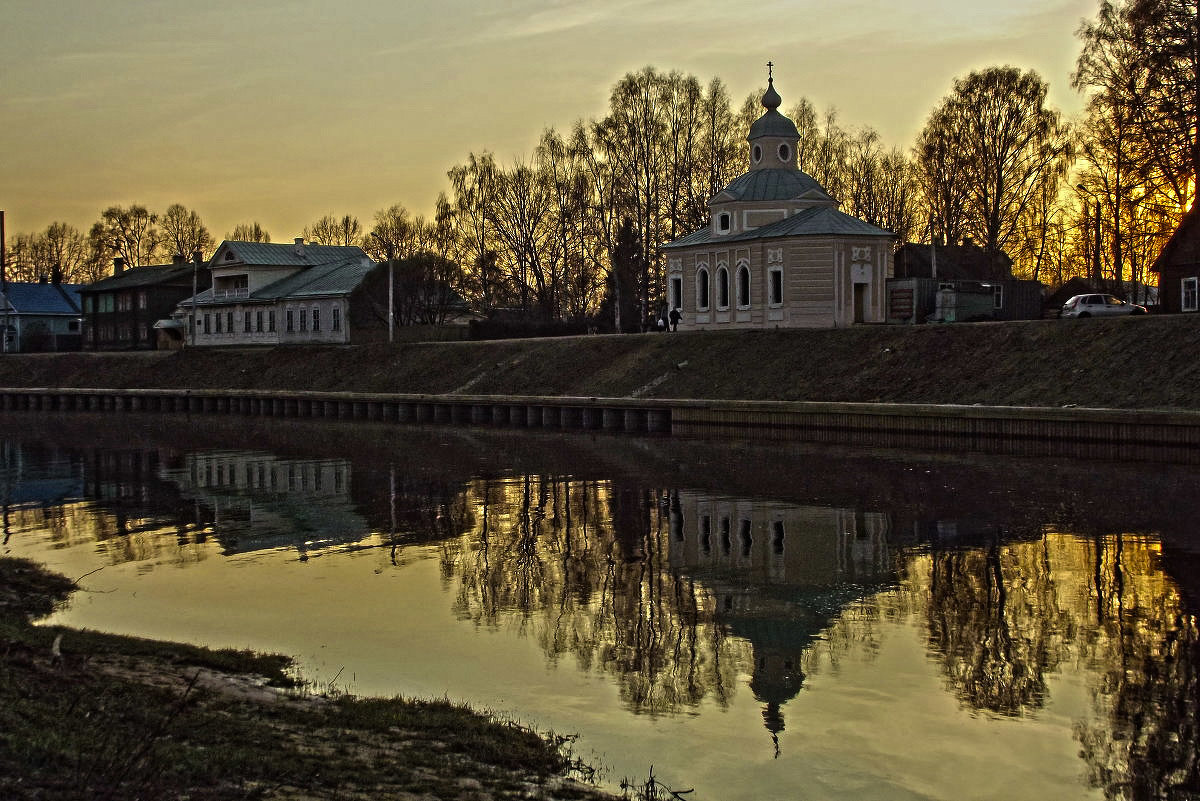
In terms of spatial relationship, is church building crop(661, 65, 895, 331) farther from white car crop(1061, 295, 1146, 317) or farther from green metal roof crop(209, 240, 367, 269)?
green metal roof crop(209, 240, 367, 269)

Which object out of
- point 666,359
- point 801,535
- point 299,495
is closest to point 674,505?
point 801,535

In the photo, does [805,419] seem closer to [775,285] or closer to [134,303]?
[775,285]

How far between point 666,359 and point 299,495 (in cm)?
2577

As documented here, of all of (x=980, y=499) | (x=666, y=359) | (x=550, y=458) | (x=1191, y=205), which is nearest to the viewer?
(x=980, y=499)

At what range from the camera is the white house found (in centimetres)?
8188

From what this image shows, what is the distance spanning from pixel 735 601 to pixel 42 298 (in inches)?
4208

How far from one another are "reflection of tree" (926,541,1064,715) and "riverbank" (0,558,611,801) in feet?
15.9

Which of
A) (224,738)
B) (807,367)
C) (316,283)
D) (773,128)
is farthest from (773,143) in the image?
(224,738)

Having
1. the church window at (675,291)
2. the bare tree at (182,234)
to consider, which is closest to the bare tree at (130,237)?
the bare tree at (182,234)

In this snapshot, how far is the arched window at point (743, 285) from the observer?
193ft

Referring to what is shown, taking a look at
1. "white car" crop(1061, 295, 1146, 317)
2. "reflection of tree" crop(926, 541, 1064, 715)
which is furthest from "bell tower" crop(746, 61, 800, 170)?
"reflection of tree" crop(926, 541, 1064, 715)

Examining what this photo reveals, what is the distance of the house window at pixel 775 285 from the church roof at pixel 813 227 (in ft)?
4.97

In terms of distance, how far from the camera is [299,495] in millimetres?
31156

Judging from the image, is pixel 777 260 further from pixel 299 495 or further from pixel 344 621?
pixel 344 621
